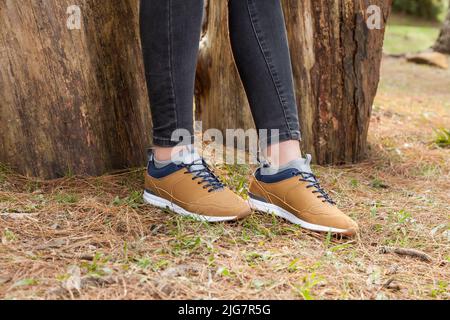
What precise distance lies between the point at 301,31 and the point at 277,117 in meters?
0.79

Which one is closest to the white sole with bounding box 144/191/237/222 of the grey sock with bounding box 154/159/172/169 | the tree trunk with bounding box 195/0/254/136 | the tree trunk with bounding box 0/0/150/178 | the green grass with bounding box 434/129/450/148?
the grey sock with bounding box 154/159/172/169

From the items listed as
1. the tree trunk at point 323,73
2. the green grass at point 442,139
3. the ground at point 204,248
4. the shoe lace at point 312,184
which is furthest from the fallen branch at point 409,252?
the green grass at point 442,139

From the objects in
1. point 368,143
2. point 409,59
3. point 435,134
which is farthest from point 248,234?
point 409,59

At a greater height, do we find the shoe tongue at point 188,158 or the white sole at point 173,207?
the shoe tongue at point 188,158

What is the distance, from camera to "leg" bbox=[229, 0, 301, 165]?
1.80m

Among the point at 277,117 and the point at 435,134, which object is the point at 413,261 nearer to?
the point at 277,117

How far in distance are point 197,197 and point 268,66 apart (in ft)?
1.49

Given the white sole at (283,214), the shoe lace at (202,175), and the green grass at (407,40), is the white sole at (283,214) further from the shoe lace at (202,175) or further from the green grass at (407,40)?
the green grass at (407,40)

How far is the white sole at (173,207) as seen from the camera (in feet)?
5.84

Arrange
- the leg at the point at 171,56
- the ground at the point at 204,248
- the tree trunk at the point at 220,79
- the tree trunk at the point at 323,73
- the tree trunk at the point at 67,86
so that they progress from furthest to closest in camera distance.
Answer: the tree trunk at the point at 220,79
the tree trunk at the point at 323,73
the tree trunk at the point at 67,86
the leg at the point at 171,56
the ground at the point at 204,248

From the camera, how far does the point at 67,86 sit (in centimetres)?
202

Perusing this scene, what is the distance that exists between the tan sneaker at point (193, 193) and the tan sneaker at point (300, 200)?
10cm

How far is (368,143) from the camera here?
9.73ft

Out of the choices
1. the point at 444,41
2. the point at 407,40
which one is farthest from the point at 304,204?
the point at 407,40
